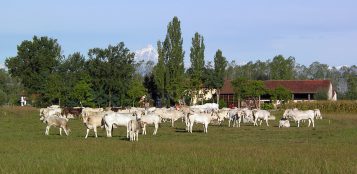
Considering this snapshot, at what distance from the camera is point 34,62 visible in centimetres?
9550

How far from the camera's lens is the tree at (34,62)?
9412cm

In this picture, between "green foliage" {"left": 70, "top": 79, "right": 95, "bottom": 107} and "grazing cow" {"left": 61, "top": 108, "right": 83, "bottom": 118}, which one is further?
"green foliage" {"left": 70, "top": 79, "right": 95, "bottom": 107}

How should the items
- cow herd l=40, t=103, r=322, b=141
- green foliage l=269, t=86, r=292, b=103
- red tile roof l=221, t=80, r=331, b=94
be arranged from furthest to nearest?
red tile roof l=221, t=80, r=331, b=94
green foliage l=269, t=86, r=292, b=103
cow herd l=40, t=103, r=322, b=141

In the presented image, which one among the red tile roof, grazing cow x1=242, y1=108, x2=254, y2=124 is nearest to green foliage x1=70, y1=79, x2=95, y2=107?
the red tile roof

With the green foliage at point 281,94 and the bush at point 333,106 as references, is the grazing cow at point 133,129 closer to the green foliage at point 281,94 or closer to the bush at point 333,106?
the bush at point 333,106

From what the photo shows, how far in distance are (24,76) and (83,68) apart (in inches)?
433

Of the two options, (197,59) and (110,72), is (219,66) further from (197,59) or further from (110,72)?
(110,72)

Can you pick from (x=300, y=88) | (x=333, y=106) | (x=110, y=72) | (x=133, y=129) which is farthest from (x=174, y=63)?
(x=133, y=129)

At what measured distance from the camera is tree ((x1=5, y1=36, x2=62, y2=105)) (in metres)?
94.1

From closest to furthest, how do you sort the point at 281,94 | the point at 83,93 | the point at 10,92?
the point at 83,93
the point at 281,94
the point at 10,92

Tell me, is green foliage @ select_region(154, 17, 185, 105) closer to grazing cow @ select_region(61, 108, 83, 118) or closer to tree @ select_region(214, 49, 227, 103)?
tree @ select_region(214, 49, 227, 103)

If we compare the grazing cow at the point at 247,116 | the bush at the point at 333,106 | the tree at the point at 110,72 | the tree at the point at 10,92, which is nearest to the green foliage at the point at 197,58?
the tree at the point at 110,72

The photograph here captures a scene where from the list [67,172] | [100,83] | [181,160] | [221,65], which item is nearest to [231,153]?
[181,160]

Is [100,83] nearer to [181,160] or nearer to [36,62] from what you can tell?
[36,62]
